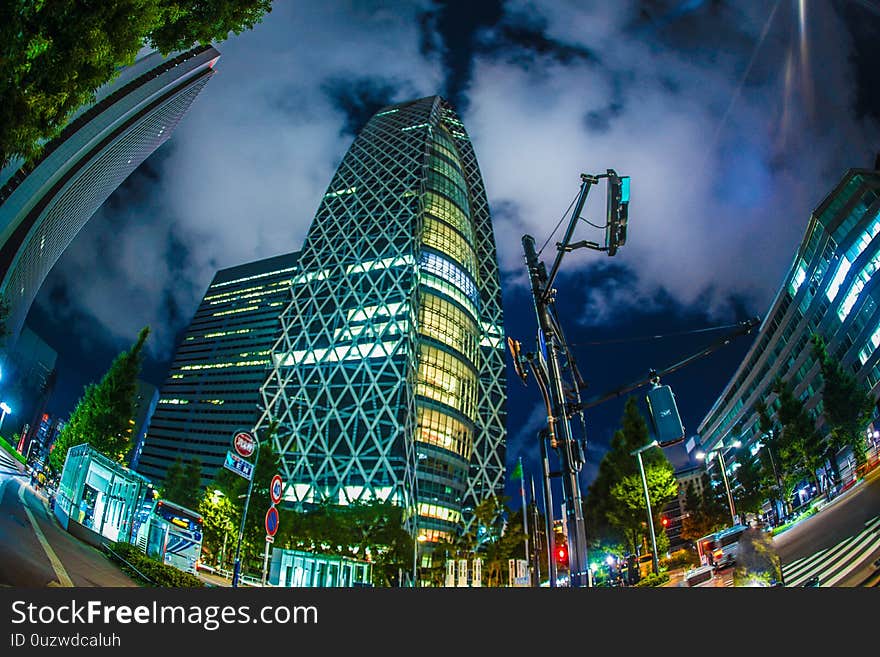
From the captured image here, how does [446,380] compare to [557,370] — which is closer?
[557,370]

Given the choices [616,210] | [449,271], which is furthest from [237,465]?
[449,271]

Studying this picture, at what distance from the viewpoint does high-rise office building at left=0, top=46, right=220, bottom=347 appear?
26.2 m

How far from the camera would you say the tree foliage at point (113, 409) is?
26.3 meters

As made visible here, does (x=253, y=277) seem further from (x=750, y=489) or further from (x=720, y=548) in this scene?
(x=720, y=548)

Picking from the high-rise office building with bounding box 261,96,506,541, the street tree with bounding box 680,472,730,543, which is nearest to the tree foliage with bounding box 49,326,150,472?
the high-rise office building with bounding box 261,96,506,541

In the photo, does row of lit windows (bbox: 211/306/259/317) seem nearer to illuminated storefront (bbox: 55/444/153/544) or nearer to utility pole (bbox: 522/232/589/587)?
illuminated storefront (bbox: 55/444/153/544)

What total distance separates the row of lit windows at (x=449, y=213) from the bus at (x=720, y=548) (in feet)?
190

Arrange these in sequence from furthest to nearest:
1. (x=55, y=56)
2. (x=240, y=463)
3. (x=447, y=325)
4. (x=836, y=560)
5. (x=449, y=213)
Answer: (x=449, y=213)
(x=447, y=325)
(x=240, y=463)
(x=836, y=560)
(x=55, y=56)

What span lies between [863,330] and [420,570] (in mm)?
47448

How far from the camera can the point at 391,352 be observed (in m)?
58.3

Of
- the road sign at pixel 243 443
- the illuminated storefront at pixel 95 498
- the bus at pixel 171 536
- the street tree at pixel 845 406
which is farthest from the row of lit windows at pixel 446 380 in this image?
the road sign at pixel 243 443

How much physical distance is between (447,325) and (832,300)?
143 ft

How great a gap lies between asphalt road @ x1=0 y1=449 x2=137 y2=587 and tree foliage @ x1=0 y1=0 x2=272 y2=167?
20.6 feet

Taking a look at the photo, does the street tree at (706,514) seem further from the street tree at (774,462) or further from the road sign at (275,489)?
the road sign at (275,489)
